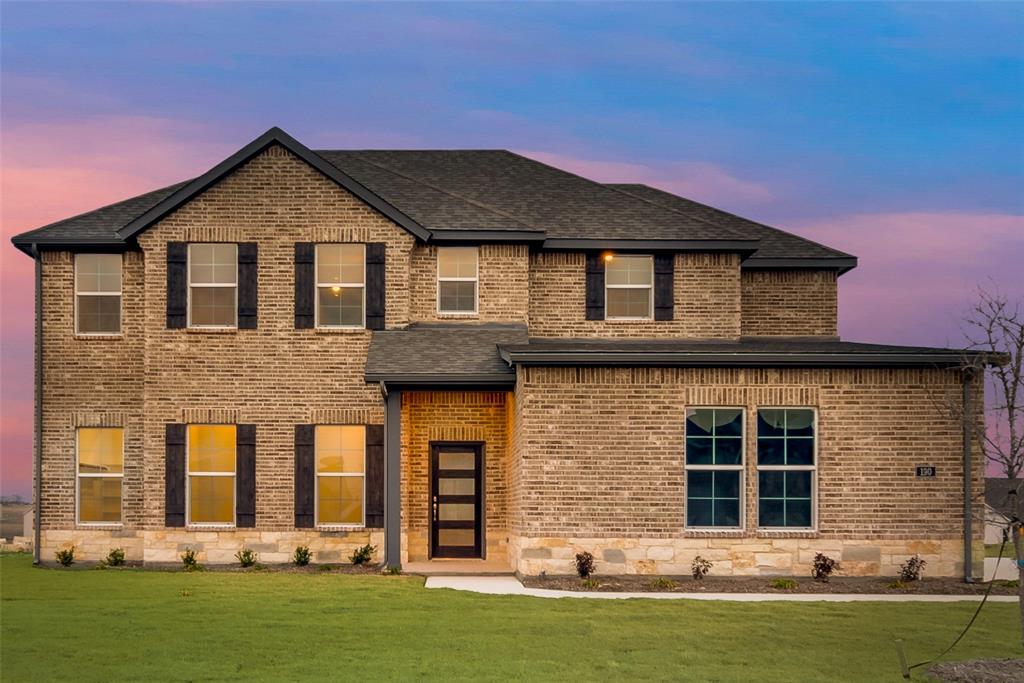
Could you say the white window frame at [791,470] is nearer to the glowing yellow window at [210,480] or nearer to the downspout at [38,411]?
the glowing yellow window at [210,480]

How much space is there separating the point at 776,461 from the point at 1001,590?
169 inches

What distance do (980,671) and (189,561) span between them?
15598mm

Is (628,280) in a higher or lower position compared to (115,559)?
higher

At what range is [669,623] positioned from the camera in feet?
54.1

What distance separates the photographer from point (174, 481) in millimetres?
24625

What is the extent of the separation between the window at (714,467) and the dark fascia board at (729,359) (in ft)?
3.21

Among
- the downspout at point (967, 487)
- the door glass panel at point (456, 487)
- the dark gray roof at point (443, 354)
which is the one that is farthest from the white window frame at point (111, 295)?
the downspout at point (967, 487)

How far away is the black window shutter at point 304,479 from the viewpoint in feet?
80.5

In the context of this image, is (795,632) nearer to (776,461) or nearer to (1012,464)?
(1012,464)

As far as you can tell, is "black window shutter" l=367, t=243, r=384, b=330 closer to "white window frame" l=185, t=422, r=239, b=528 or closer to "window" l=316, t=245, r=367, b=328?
"window" l=316, t=245, r=367, b=328

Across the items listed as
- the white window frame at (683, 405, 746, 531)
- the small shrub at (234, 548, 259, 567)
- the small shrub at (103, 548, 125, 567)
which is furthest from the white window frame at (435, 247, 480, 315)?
the small shrub at (103, 548, 125, 567)

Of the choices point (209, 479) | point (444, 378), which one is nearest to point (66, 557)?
point (209, 479)

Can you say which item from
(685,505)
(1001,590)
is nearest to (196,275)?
(685,505)

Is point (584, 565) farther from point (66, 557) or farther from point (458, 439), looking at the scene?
point (66, 557)
